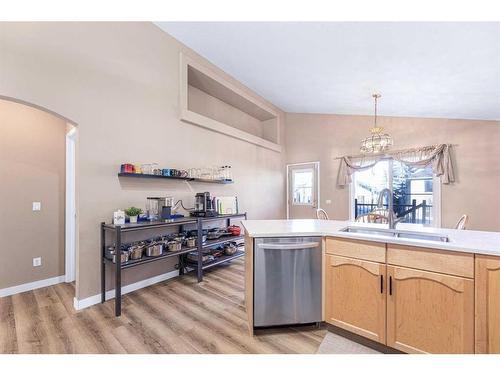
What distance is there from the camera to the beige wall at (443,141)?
4.50 metres

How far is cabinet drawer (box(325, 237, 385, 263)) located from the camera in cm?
173

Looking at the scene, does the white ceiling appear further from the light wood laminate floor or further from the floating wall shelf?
the light wood laminate floor

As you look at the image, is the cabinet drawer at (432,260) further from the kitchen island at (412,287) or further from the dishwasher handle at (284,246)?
the dishwasher handle at (284,246)

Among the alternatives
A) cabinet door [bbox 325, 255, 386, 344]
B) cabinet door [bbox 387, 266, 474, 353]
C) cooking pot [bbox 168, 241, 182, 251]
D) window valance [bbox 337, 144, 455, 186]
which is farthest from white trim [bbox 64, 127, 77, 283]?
window valance [bbox 337, 144, 455, 186]

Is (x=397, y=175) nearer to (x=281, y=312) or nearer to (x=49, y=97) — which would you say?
(x=281, y=312)

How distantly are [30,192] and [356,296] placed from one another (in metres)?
3.74

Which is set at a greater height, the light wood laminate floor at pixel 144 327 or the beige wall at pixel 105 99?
the beige wall at pixel 105 99

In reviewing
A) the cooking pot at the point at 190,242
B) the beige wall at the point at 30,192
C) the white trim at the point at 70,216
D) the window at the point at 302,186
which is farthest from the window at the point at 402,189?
the beige wall at the point at 30,192

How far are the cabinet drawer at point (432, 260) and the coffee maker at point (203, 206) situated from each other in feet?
7.91

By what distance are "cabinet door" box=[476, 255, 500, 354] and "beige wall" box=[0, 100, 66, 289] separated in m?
4.22

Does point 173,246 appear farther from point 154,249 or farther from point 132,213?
point 132,213

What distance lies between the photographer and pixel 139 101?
120 inches

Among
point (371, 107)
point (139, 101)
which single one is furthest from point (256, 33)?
point (371, 107)
